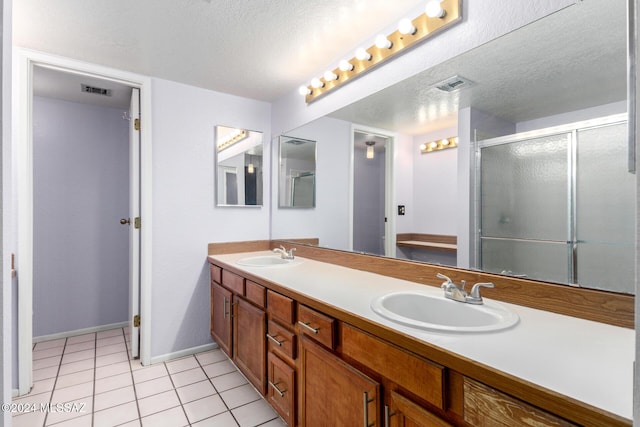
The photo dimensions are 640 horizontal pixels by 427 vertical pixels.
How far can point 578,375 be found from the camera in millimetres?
671

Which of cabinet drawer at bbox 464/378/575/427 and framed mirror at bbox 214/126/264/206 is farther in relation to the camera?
framed mirror at bbox 214/126/264/206

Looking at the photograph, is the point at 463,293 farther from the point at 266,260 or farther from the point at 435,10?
the point at 266,260

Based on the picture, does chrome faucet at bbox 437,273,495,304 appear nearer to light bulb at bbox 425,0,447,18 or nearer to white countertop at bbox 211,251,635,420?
white countertop at bbox 211,251,635,420

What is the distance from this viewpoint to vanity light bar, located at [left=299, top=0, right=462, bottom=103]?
4.32ft

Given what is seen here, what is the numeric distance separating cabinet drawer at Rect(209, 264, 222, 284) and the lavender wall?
1.23m

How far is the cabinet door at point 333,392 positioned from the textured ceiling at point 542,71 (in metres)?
1.13

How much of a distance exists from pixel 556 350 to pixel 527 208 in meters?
0.59

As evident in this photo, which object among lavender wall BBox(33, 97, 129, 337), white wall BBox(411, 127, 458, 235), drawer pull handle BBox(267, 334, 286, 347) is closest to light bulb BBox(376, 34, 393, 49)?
white wall BBox(411, 127, 458, 235)

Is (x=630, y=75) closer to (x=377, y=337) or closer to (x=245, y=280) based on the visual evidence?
(x=377, y=337)

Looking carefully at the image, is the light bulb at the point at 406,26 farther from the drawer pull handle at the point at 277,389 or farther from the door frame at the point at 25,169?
the door frame at the point at 25,169

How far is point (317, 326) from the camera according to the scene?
1.24m

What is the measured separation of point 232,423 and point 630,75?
2046 millimetres

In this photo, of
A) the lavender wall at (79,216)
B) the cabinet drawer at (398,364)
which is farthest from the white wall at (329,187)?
the lavender wall at (79,216)

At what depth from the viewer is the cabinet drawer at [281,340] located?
4.64 ft
